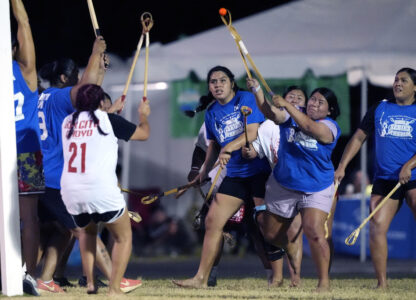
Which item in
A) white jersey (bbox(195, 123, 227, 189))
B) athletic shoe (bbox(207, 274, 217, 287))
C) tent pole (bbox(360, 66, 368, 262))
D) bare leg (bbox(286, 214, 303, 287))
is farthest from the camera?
tent pole (bbox(360, 66, 368, 262))

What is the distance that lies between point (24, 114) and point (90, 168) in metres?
1.06

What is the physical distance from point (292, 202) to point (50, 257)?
2.21 metres

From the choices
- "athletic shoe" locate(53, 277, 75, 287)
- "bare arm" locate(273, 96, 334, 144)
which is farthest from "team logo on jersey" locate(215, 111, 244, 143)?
"athletic shoe" locate(53, 277, 75, 287)

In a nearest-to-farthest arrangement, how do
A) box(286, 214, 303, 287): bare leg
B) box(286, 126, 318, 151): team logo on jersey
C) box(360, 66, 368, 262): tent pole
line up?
1. box(286, 126, 318, 151): team logo on jersey
2. box(286, 214, 303, 287): bare leg
3. box(360, 66, 368, 262): tent pole

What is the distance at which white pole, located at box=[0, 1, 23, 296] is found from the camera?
6887 mm

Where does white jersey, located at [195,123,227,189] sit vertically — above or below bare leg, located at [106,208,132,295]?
above

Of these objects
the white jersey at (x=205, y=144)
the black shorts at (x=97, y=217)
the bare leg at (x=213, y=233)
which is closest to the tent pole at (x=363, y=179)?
the white jersey at (x=205, y=144)

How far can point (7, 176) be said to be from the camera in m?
6.95

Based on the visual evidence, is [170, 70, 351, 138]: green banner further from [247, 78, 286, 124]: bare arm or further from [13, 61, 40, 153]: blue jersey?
[13, 61, 40, 153]: blue jersey

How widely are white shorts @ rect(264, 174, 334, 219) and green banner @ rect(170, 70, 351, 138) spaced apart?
444 cm

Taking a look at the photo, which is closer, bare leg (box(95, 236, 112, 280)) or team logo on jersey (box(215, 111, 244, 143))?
bare leg (box(95, 236, 112, 280))

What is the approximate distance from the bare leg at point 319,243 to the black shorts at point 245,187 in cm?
74

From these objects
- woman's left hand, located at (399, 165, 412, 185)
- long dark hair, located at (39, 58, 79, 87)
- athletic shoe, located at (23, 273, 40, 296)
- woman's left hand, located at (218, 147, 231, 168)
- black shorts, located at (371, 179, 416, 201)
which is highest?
long dark hair, located at (39, 58, 79, 87)

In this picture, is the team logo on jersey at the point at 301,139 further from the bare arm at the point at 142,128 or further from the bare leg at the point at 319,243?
the bare arm at the point at 142,128
